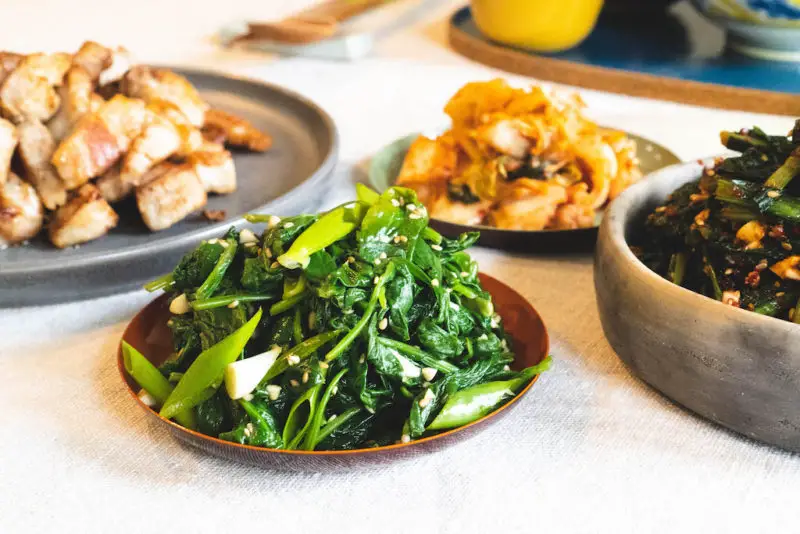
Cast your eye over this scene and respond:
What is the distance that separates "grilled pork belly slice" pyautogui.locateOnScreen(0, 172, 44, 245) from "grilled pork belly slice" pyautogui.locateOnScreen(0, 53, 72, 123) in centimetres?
16

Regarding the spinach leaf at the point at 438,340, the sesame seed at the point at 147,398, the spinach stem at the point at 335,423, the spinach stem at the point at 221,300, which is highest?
the spinach stem at the point at 221,300

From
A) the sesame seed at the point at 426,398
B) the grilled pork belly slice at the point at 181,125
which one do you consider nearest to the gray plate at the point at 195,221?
the grilled pork belly slice at the point at 181,125

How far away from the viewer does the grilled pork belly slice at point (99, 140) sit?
1.66 metres

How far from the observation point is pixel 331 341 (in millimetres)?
1105

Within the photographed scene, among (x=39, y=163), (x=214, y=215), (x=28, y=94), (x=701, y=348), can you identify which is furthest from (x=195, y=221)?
(x=701, y=348)

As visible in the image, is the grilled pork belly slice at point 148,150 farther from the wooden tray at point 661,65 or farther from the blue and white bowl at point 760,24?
the blue and white bowl at point 760,24

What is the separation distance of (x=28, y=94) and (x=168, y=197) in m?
0.38

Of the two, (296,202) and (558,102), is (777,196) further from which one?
(296,202)

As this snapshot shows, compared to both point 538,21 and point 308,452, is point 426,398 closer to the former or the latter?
point 308,452

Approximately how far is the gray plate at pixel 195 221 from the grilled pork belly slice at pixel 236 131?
0.09 feet

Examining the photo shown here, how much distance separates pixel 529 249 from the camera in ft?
5.60

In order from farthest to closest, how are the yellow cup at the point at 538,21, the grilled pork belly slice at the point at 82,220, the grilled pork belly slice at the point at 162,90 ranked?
the yellow cup at the point at 538,21
the grilled pork belly slice at the point at 162,90
the grilled pork belly slice at the point at 82,220

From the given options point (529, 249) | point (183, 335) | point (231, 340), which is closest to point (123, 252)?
point (183, 335)

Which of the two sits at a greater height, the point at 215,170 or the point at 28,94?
the point at 28,94
